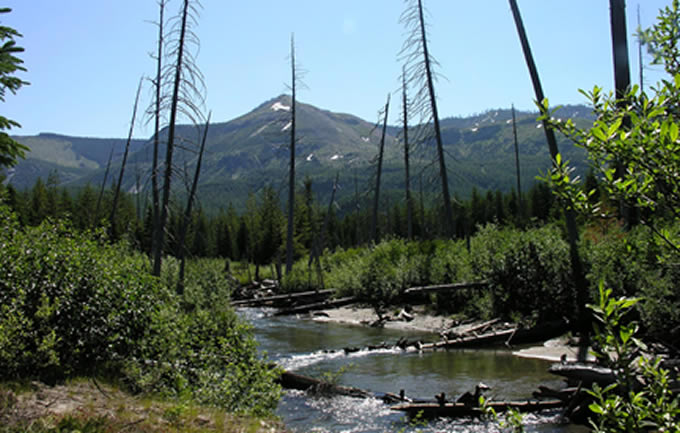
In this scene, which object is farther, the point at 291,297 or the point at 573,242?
the point at 291,297

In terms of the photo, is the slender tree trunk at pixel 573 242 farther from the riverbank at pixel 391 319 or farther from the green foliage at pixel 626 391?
the green foliage at pixel 626 391

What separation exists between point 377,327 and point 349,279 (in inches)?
315

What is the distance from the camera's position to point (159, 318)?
855 cm

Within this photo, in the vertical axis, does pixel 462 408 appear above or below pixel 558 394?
below

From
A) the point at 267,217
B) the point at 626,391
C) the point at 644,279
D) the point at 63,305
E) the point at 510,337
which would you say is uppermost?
the point at 267,217

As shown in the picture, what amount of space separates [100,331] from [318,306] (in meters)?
20.5

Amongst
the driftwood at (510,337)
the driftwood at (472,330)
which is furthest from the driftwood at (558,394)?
the driftwood at (472,330)

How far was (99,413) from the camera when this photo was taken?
6.28 m

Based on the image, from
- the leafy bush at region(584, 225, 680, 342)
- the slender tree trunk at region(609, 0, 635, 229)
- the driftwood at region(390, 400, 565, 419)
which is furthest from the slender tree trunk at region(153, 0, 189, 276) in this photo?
the slender tree trunk at region(609, 0, 635, 229)

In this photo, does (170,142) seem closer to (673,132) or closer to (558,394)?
(558,394)

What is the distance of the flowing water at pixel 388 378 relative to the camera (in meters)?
8.70

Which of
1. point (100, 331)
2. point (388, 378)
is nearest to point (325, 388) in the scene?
point (388, 378)

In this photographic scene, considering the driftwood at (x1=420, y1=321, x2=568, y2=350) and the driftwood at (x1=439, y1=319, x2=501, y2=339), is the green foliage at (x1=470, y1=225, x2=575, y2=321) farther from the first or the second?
the driftwood at (x1=439, y1=319, x2=501, y2=339)

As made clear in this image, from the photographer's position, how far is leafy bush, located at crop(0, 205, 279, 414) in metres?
7.25
